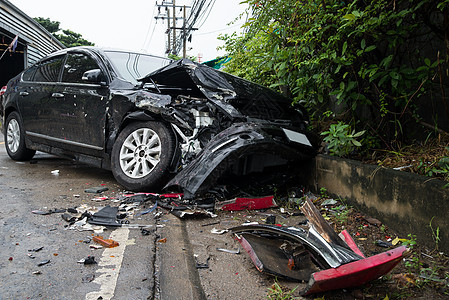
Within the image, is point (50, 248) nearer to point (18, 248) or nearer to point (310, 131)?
point (18, 248)

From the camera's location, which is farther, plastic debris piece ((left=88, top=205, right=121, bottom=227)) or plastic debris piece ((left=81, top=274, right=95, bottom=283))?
Answer: plastic debris piece ((left=88, top=205, right=121, bottom=227))

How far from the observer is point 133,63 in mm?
4922

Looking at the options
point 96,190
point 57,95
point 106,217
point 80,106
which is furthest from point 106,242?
point 57,95

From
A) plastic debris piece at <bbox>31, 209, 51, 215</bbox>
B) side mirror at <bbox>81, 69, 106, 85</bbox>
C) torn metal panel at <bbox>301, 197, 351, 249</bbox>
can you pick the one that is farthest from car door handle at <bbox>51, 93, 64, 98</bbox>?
torn metal panel at <bbox>301, 197, 351, 249</bbox>

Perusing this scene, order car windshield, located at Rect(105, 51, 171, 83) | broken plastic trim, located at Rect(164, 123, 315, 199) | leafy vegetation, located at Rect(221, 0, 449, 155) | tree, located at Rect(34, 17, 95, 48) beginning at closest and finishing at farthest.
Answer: leafy vegetation, located at Rect(221, 0, 449, 155)
broken plastic trim, located at Rect(164, 123, 315, 199)
car windshield, located at Rect(105, 51, 171, 83)
tree, located at Rect(34, 17, 95, 48)

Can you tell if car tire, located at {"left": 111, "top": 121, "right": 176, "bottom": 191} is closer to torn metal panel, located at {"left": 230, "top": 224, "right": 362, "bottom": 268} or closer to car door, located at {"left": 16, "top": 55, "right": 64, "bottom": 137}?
torn metal panel, located at {"left": 230, "top": 224, "right": 362, "bottom": 268}

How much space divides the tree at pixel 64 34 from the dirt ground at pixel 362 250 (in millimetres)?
37213

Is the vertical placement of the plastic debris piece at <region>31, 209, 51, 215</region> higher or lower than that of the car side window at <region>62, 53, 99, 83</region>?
lower

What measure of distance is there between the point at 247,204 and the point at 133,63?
9.13 ft

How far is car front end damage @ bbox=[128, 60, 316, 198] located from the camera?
3.42m

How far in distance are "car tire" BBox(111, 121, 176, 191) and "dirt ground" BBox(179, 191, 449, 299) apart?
84 centimetres

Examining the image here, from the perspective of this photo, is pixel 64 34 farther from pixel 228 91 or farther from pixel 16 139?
pixel 228 91

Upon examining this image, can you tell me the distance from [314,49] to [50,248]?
3.25 meters

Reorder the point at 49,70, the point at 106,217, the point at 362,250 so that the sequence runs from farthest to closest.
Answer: the point at 49,70, the point at 106,217, the point at 362,250
